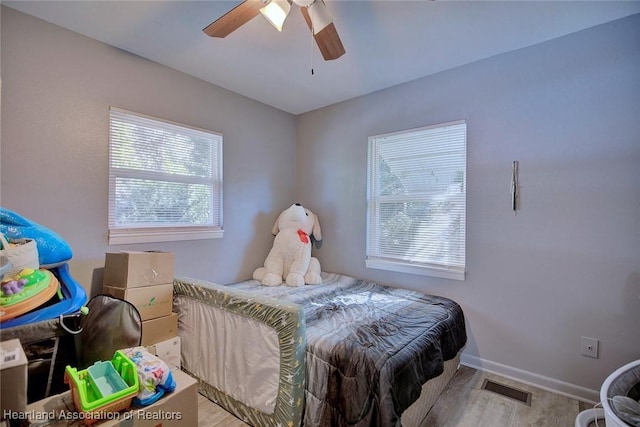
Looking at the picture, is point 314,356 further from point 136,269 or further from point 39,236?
point 39,236

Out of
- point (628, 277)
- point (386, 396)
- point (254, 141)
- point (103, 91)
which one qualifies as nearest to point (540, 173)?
point (628, 277)

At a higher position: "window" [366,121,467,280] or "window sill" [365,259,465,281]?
"window" [366,121,467,280]

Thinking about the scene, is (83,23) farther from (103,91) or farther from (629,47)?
(629,47)

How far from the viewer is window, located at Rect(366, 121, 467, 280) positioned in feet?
8.38

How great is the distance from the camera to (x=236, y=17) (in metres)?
1.56

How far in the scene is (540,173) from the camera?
2174 millimetres

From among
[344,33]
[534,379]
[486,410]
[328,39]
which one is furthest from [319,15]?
[534,379]

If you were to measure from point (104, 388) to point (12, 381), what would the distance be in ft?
1.14

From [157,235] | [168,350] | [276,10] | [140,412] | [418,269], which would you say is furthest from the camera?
[418,269]

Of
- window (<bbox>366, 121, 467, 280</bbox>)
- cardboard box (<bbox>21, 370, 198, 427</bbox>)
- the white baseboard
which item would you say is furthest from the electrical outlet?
cardboard box (<bbox>21, 370, 198, 427</bbox>)

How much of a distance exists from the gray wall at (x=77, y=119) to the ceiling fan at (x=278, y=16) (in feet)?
3.66

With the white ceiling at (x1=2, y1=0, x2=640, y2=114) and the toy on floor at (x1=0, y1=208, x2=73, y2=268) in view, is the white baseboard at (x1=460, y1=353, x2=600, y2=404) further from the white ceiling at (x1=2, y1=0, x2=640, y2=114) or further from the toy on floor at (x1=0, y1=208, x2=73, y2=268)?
the toy on floor at (x1=0, y1=208, x2=73, y2=268)

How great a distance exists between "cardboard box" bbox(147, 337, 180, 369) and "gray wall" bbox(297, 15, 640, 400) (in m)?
2.05

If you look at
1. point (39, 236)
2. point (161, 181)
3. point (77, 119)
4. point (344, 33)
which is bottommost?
point (39, 236)
